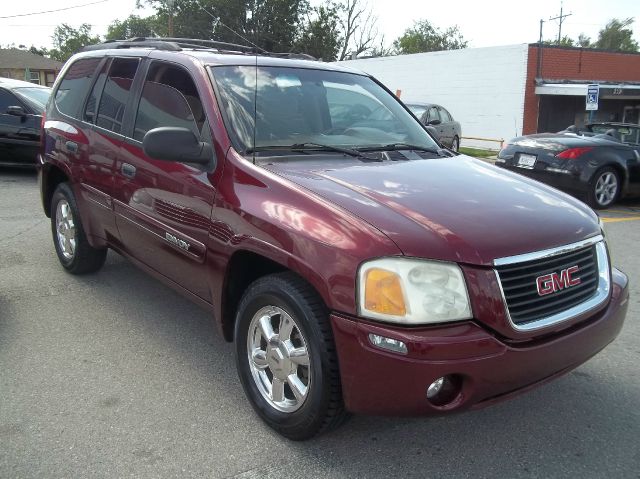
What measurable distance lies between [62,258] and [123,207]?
5.19 ft

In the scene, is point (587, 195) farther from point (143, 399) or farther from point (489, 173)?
point (143, 399)

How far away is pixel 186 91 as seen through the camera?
11.6 ft

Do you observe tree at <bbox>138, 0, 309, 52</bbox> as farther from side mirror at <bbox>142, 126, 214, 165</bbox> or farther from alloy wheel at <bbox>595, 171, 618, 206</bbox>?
side mirror at <bbox>142, 126, 214, 165</bbox>

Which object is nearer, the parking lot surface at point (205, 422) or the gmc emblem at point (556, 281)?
the gmc emblem at point (556, 281)

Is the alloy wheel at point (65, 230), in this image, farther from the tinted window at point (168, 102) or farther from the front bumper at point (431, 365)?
the front bumper at point (431, 365)

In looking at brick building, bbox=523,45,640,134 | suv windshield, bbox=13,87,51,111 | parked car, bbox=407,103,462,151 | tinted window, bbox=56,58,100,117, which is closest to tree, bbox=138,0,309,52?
brick building, bbox=523,45,640,134

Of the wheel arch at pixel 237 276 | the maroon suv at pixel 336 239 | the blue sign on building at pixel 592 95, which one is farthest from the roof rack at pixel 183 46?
the blue sign on building at pixel 592 95

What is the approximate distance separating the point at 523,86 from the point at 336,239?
21995 millimetres

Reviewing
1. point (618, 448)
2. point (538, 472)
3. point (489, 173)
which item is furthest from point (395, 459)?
point (489, 173)

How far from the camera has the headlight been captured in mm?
2318

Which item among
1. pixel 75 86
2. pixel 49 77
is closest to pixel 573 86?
pixel 75 86

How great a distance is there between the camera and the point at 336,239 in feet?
8.03

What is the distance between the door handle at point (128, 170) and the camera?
3.75 metres

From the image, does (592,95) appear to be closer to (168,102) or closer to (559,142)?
(559,142)
